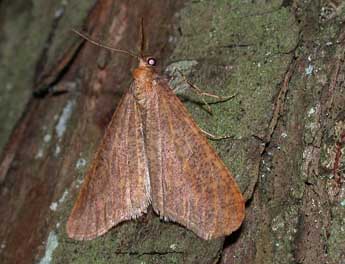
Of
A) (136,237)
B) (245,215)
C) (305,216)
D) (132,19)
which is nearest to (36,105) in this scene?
(132,19)

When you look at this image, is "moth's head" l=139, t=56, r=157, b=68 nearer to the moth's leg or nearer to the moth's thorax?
the moth's thorax

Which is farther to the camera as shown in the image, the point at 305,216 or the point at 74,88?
the point at 74,88

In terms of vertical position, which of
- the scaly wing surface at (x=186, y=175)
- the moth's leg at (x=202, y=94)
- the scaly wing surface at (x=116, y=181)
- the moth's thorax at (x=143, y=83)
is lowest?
the scaly wing surface at (x=116, y=181)

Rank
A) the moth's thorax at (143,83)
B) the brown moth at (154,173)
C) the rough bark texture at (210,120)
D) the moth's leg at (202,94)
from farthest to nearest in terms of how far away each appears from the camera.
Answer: the moth's thorax at (143,83) → the moth's leg at (202,94) → the brown moth at (154,173) → the rough bark texture at (210,120)

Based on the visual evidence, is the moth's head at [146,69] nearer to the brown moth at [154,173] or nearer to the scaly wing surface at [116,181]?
the brown moth at [154,173]

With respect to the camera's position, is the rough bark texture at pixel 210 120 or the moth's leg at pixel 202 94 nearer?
the rough bark texture at pixel 210 120

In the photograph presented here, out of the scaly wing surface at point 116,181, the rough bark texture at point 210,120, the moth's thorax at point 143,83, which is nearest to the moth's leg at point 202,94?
the rough bark texture at point 210,120

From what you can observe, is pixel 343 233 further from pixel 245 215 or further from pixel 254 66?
pixel 254 66
